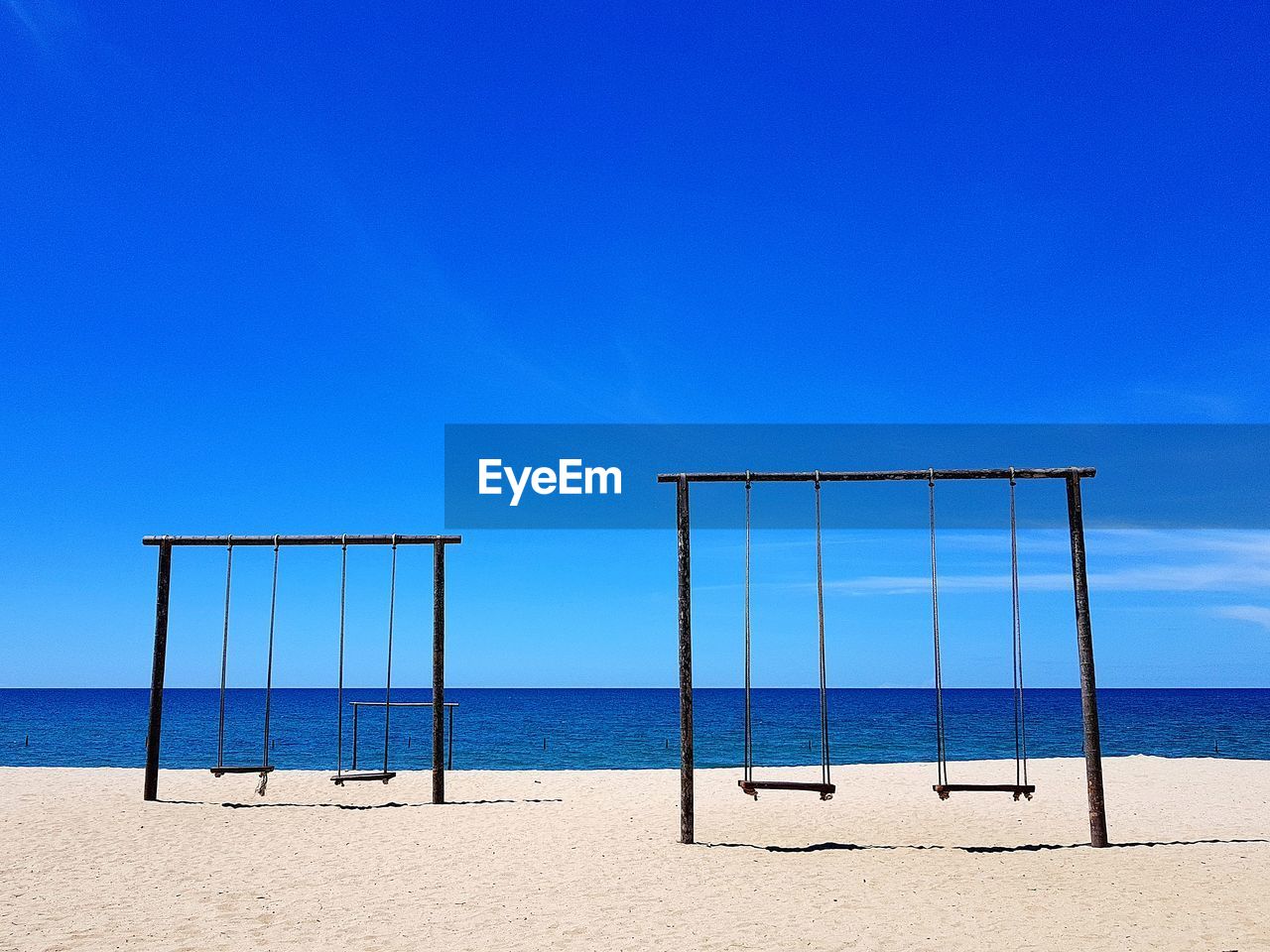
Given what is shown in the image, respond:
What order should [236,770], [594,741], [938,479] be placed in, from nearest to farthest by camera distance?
1. [938,479]
2. [236,770]
3. [594,741]

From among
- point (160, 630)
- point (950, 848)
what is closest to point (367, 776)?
point (160, 630)

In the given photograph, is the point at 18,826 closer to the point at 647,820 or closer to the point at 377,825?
the point at 377,825

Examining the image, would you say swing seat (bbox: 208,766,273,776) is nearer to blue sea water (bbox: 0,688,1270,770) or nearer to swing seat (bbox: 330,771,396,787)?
swing seat (bbox: 330,771,396,787)

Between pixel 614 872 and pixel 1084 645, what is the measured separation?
5.33 metres

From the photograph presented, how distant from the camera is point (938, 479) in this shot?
34.0ft

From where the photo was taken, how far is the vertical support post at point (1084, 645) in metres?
10.4

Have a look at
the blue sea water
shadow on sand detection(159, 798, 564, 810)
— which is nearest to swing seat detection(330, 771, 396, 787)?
shadow on sand detection(159, 798, 564, 810)

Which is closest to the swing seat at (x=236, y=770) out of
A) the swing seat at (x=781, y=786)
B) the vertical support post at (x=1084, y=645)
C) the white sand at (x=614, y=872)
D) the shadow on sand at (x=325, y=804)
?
the white sand at (x=614, y=872)

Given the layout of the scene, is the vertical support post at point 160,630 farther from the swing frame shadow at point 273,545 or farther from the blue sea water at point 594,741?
the blue sea water at point 594,741

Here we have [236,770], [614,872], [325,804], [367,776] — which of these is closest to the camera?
[614,872]

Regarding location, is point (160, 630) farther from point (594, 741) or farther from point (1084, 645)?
point (594, 741)

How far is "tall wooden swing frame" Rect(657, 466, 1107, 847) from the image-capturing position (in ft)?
34.0

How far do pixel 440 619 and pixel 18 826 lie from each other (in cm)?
549

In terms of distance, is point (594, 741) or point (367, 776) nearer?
point (367, 776)
